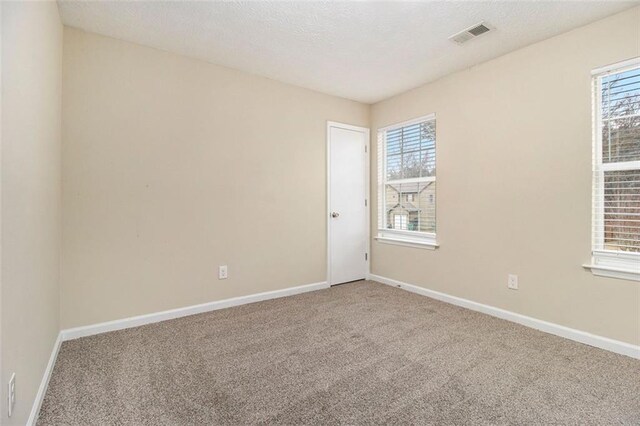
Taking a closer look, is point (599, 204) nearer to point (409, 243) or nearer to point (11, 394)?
point (409, 243)

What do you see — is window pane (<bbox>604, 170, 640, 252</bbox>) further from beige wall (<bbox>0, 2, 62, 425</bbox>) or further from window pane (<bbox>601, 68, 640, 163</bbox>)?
beige wall (<bbox>0, 2, 62, 425</bbox>)

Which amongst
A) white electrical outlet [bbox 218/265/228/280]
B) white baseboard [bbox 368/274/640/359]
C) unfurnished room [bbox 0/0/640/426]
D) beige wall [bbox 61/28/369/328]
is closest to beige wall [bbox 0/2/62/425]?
unfurnished room [bbox 0/0/640/426]

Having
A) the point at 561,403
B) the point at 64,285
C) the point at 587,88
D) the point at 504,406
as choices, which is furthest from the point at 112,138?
the point at 587,88

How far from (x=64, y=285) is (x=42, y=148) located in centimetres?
119

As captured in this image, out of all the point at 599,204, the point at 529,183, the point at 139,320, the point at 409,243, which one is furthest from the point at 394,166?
the point at 139,320

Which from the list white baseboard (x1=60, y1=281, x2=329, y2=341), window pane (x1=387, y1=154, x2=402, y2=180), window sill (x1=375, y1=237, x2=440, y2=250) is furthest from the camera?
window pane (x1=387, y1=154, x2=402, y2=180)

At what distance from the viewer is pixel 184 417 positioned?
1563mm

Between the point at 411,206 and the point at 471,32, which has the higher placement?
the point at 471,32

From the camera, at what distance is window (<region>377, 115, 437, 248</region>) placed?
3631mm

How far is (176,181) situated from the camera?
9.49 ft

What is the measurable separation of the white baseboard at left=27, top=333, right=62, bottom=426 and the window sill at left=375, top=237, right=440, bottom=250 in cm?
340

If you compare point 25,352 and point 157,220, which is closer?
point 25,352

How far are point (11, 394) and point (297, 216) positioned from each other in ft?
9.05

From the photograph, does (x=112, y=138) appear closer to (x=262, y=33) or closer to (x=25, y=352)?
(x=262, y=33)
